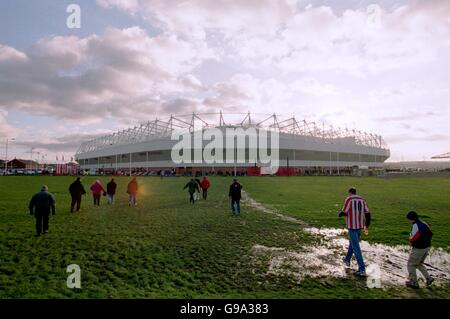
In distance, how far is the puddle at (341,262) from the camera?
23.0 ft

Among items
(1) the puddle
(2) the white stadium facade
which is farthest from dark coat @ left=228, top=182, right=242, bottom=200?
(2) the white stadium facade

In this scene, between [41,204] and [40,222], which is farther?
[41,204]

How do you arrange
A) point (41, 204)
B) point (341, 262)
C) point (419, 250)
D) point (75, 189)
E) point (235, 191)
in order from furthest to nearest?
point (75, 189), point (235, 191), point (41, 204), point (341, 262), point (419, 250)

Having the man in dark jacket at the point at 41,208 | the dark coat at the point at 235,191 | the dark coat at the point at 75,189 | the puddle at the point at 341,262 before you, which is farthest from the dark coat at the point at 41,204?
the dark coat at the point at 235,191

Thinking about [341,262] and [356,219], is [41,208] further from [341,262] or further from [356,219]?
[356,219]

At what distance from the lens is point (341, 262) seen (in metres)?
8.02

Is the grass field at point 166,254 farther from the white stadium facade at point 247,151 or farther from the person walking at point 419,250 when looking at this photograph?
the white stadium facade at point 247,151

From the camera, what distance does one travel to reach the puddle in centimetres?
700

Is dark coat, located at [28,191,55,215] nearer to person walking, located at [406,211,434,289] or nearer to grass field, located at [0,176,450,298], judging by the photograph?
grass field, located at [0,176,450,298]

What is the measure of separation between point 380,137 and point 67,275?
464 ft

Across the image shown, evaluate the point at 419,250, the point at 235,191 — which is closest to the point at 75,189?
the point at 235,191
